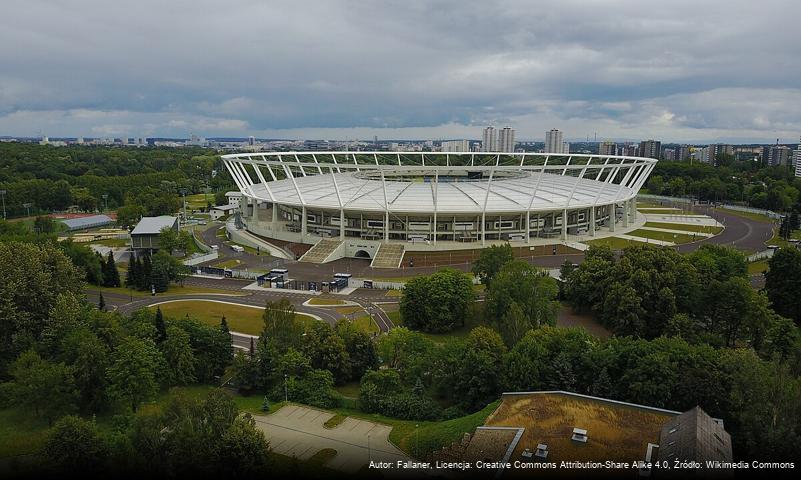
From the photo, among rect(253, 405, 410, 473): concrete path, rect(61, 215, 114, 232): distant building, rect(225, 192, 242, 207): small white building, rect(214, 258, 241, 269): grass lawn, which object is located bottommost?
rect(253, 405, 410, 473): concrete path

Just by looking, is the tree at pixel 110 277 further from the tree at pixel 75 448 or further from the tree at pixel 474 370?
the tree at pixel 474 370

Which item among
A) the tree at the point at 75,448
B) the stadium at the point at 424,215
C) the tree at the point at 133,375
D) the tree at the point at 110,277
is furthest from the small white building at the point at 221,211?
the tree at the point at 75,448

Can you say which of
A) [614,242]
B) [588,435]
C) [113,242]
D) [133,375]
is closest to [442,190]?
[614,242]

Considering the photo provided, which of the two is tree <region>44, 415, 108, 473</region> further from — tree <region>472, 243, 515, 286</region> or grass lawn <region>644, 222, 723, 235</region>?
grass lawn <region>644, 222, 723, 235</region>

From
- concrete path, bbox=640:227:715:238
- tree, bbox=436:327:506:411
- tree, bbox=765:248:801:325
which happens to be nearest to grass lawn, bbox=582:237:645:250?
concrete path, bbox=640:227:715:238

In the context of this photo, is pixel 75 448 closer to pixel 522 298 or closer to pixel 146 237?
pixel 522 298
